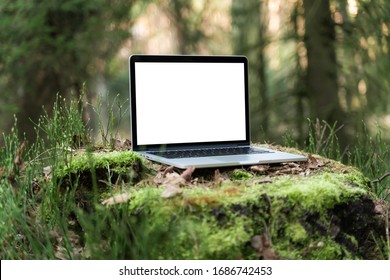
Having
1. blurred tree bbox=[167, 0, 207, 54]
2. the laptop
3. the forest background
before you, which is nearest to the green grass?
the laptop

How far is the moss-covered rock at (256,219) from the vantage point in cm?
189

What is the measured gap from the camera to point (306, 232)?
6.61 feet

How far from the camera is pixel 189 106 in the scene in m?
2.80

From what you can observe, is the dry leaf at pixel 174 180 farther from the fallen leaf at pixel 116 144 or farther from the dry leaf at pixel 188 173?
the fallen leaf at pixel 116 144

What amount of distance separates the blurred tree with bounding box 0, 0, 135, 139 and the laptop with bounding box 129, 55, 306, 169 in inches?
147

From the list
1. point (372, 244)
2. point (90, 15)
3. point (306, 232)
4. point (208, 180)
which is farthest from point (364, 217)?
point (90, 15)

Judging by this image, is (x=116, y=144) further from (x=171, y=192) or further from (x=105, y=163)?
(x=171, y=192)

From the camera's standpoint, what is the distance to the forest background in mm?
5336

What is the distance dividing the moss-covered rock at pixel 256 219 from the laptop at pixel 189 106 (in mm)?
441

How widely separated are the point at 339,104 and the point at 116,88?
15.4ft

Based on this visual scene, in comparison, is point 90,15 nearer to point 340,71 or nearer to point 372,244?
point 340,71

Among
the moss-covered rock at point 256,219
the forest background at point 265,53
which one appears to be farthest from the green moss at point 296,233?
the forest background at point 265,53

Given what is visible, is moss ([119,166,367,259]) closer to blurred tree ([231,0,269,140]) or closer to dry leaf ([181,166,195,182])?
dry leaf ([181,166,195,182])

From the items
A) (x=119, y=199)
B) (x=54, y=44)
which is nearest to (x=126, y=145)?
(x=119, y=199)
